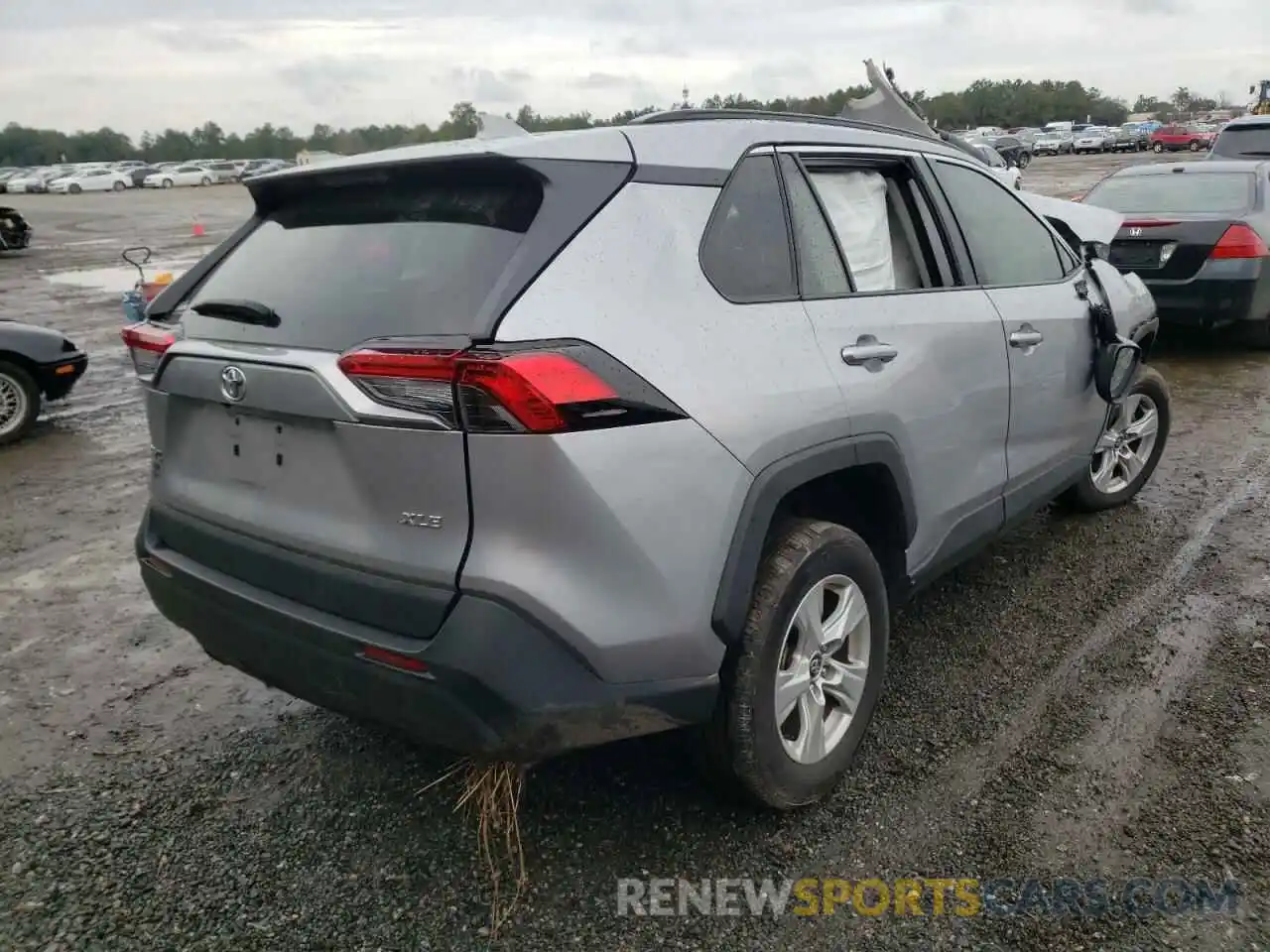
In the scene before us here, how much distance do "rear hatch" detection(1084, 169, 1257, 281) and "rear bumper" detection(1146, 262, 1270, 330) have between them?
9 cm

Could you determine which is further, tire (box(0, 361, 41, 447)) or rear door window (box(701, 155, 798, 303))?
tire (box(0, 361, 41, 447))

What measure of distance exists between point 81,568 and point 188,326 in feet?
8.57

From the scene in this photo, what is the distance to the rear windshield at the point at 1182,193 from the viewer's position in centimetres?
855

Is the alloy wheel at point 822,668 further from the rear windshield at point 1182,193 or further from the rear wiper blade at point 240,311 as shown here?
the rear windshield at point 1182,193

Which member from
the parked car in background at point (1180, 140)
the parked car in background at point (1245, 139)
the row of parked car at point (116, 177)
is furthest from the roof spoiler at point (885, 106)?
the parked car in background at point (1180, 140)

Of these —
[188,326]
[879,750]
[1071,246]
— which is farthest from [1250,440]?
[188,326]

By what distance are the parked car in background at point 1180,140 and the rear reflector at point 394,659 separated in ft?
203

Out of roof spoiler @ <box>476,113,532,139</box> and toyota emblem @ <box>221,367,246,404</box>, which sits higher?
roof spoiler @ <box>476,113,532,139</box>

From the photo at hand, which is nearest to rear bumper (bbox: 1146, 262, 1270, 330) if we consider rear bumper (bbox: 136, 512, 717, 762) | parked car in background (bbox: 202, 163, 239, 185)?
rear bumper (bbox: 136, 512, 717, 762)

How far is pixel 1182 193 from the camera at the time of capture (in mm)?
8859

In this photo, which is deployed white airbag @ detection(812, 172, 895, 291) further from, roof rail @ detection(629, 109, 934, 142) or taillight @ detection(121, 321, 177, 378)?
taillight @ detection(121, 321, 177, 378)

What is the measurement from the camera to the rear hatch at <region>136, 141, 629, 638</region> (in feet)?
7.23

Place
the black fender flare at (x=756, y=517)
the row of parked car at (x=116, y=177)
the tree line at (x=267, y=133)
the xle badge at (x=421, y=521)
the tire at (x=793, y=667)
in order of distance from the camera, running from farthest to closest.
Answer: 1. the tree line at (x=267, y=133)
2. the row of parked car at (x=116, y=177)
3. the tire at (x=793, y=667)
4. the black fender flare at (x=756, y=517)
5. the xle badge at (x=421, y=521)

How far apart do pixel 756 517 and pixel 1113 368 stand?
2634 millimetres
